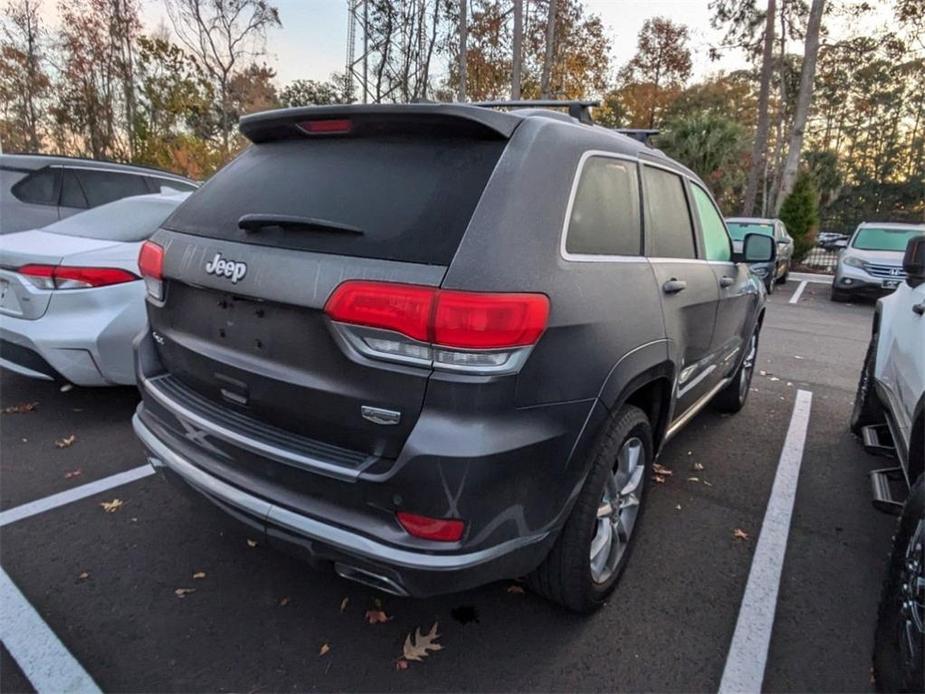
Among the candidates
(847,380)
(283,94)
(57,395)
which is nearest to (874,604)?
(847,380)

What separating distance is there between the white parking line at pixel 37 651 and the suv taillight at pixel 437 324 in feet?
5.02

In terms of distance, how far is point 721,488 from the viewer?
3479mm

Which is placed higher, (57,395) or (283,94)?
(283,94)

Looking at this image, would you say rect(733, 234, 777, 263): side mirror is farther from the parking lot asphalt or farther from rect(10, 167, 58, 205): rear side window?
rect(10, 167, 58, 205): rear side window

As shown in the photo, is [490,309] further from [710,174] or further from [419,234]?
[710,174]

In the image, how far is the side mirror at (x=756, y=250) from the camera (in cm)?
375

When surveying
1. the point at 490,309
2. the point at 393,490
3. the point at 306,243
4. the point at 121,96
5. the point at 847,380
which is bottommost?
the point at 847,380

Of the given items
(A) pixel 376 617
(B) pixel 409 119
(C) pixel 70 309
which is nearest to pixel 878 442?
(A) pixel 376 617

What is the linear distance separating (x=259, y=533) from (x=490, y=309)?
108 cm

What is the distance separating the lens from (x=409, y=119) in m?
1.83

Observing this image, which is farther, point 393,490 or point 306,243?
point 306,243

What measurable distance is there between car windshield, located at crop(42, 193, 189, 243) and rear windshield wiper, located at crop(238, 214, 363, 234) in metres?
2.60

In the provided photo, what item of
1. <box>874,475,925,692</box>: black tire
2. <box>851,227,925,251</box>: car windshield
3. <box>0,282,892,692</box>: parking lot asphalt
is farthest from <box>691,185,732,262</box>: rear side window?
<box>851,227,925,251</box>: car windshield

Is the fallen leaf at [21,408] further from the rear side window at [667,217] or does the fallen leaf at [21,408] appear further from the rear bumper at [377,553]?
the rear side window at [667,217]
